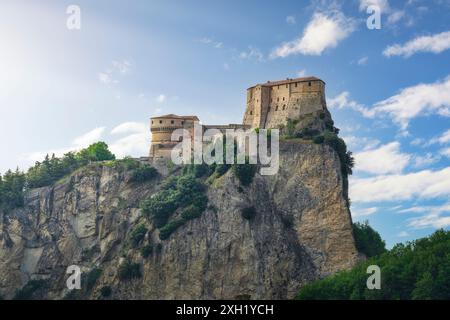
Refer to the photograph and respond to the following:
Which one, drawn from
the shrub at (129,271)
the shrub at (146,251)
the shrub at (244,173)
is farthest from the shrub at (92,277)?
the shrub at (244,173)

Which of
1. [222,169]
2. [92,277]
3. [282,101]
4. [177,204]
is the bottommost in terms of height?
[92,277]

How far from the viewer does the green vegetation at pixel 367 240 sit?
283 ft

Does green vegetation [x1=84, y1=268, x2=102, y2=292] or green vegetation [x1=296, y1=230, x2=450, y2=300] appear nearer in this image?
green vegetation [x1=296, y1=230, x2=450, y2=300]

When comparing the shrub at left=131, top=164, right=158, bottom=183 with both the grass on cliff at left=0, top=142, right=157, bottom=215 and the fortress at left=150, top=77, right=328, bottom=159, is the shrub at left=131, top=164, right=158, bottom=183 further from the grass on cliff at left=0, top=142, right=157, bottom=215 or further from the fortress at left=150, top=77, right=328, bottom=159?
the fortress at left=150, top=77, right=328, bottom=159

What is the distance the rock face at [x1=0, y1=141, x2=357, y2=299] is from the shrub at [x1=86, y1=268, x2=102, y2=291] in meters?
0.57

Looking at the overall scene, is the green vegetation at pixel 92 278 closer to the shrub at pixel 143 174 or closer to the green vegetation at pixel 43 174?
the shrub at pixel 143 174

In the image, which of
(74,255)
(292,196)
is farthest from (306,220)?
(74,255)

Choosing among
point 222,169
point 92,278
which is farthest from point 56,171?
point 222,169

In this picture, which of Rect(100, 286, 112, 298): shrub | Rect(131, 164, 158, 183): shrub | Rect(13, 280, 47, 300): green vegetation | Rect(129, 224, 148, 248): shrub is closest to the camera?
Rect(100, 286, 112, 298): shrub

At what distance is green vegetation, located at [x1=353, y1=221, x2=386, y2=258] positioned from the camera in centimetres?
8638

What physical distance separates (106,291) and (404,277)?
3950cm

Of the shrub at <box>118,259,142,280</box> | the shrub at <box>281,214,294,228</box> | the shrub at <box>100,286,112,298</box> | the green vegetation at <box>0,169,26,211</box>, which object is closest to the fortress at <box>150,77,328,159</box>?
the shrub at <box>281,214,294,228</box>

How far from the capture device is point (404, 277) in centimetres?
6912

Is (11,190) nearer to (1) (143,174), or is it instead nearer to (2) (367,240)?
(1) (143,174)
